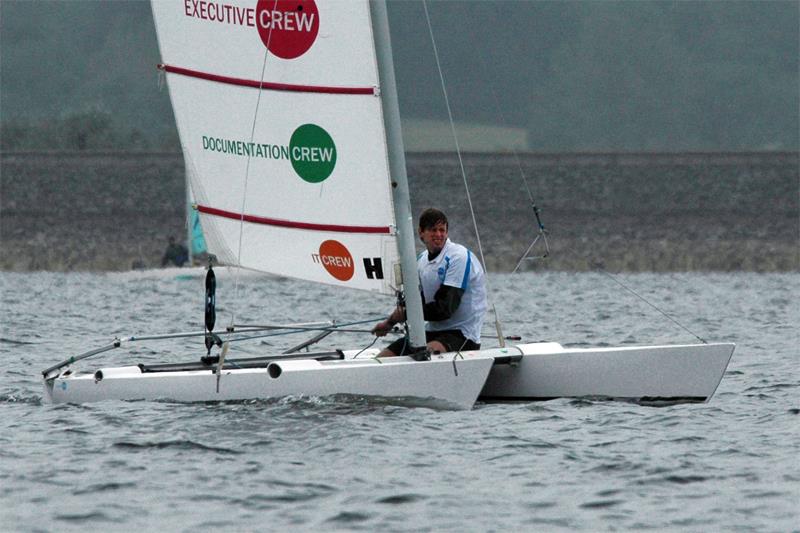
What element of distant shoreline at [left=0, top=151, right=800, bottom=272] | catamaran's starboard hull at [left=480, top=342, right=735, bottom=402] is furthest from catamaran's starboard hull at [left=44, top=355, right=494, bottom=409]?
distant shoreline at [left=0, top=151, right=800, bottom=272]

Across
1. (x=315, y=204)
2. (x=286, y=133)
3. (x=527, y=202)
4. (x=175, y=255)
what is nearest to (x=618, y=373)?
(x=315, y=204)

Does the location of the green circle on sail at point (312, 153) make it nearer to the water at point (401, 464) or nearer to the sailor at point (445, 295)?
the sailor at point (445, 295)

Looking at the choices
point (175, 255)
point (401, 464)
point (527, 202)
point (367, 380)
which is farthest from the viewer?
point (527, 202)

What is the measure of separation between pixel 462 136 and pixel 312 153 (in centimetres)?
8854

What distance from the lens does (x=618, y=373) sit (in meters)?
10.4

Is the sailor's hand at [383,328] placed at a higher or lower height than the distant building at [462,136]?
lower

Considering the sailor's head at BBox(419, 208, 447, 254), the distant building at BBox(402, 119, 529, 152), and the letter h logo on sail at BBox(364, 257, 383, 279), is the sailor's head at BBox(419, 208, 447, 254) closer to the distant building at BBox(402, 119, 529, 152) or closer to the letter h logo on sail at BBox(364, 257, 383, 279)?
the letter h logo on sail at BBox(364, 257, 383, 279)

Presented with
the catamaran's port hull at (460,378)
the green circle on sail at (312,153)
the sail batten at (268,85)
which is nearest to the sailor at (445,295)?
the catamaran's port hull at (460,378)

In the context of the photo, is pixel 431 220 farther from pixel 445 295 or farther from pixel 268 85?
pixel 268 85

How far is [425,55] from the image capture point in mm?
116125

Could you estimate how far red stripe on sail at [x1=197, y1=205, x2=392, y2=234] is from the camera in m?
10.4

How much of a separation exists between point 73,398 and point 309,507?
3752 mm

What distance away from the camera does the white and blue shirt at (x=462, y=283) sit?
10461 mm

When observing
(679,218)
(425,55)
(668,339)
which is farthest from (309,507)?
(425,55)
